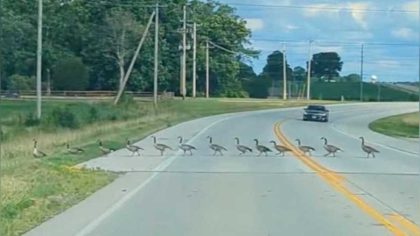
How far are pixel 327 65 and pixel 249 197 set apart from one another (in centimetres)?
15973

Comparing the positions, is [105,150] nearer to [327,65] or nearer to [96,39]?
[96,39]

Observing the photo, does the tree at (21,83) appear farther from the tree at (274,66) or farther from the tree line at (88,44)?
the tree at (274,66)

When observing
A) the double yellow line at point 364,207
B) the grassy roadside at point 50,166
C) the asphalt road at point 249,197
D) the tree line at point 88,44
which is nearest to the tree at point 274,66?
the tree line at point 88,44

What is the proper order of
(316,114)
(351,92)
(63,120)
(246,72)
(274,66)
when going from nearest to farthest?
(63,120)
(316,114)
(246,72)
(351,92)
(274,66)

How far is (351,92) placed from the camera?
144000mm

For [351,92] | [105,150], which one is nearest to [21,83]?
[351,92]

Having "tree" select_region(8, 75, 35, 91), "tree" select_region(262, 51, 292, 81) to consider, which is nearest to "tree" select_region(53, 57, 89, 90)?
"tree" select_region(8, 75, 35, 91)

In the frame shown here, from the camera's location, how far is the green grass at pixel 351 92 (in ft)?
468

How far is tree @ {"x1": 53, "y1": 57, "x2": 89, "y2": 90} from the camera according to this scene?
330ft

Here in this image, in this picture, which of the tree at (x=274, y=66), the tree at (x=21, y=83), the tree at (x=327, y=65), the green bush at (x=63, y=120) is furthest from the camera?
the tree at (x=327, y=65)

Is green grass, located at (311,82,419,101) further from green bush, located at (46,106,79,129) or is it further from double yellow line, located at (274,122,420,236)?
double yellow line, located at (274,122,420,236)

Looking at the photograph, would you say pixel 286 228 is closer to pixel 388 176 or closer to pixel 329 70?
pixel 388 176

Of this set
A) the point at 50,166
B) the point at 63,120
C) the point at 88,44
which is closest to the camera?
the point at 50,166

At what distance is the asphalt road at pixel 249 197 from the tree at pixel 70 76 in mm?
72603
